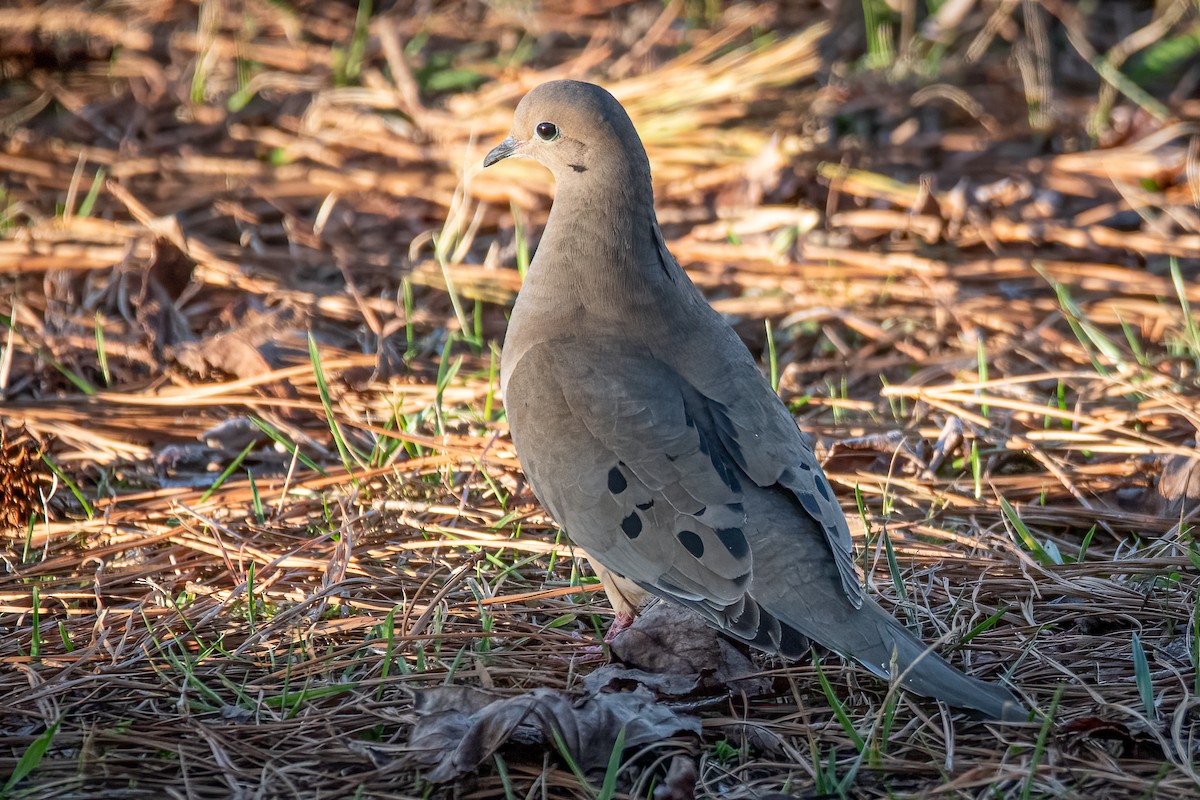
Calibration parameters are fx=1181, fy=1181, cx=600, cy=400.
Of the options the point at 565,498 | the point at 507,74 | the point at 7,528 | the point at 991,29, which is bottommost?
the point at 7,528

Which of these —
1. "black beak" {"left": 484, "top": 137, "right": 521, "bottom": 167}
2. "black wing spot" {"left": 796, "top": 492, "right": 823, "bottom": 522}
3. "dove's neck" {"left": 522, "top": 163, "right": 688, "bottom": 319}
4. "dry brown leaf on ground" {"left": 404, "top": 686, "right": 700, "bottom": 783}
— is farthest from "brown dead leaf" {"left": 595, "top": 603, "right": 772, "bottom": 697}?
"black beak" {"left": 484, "top": 137, "right": 521, "bottom": 167}

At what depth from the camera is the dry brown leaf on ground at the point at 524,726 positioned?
2.30m

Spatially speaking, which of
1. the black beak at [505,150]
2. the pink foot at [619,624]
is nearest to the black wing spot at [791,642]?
the pink foot at [619,624]

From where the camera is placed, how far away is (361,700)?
259 cm

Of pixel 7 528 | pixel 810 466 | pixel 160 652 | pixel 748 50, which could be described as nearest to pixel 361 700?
pixel 160 652

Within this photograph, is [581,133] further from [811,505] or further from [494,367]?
[811,505]

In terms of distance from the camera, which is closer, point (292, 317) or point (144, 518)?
point (144, 518)

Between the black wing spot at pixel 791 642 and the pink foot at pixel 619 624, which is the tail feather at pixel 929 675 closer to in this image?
the black wing spot at pixel 791 642

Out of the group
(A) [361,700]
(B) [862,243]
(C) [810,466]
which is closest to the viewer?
(A) [361,700]

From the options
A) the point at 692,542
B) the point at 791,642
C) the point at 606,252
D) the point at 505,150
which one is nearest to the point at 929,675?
the point at 791,642

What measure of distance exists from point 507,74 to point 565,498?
13.9 ft

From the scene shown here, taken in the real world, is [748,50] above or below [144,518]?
above

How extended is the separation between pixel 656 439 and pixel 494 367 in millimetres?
1415

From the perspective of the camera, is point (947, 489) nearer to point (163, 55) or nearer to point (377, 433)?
point (377, 433)
